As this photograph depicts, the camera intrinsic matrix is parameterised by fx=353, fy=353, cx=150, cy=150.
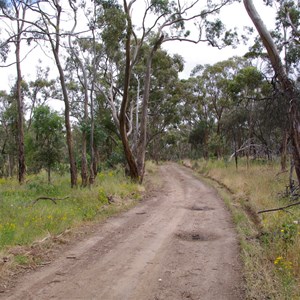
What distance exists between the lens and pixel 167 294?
16.5ft

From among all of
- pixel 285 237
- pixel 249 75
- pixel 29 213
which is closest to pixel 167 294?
pixel 285 237

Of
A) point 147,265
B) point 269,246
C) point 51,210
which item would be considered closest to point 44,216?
point 51,210

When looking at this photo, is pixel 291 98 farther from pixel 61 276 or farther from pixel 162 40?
pixel 162 40

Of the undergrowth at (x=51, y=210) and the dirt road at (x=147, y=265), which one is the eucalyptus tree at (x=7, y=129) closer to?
the undergrowth at (x=51, y=210)

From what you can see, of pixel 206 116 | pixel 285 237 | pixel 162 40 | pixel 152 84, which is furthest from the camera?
pixel 206 116

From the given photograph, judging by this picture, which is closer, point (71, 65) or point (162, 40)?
point (162, 40)

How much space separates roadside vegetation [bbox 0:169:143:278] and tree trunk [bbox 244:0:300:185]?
17.5 feet

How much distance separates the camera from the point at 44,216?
9.13m

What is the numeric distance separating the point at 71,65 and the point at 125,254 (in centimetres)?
1674

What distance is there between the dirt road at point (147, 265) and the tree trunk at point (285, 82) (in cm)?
246

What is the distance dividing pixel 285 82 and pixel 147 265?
4.57 meters

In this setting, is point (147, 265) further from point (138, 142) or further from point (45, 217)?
point (138, 142)

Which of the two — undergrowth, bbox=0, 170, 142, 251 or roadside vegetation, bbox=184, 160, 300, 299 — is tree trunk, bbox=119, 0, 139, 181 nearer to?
undergrowth, bbox=0, 170, 142, 251

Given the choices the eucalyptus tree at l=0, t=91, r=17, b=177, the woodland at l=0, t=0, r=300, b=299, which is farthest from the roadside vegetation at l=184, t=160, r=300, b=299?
the eucalyptus tree at l=0, t=91, r=17, b=177
